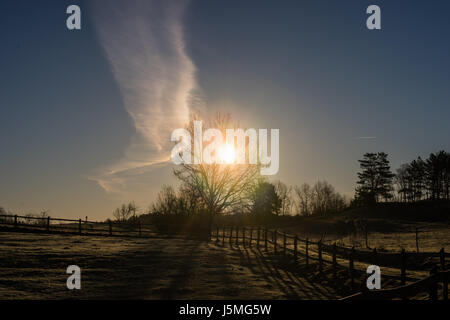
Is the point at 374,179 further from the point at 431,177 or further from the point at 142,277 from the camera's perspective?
the point at 142,277

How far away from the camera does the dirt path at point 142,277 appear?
12.8 meters

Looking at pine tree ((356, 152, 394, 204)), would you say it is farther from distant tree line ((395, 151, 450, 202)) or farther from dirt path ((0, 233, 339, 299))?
dirt path ((0, 233, 339, 299))

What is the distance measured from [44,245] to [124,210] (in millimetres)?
86715

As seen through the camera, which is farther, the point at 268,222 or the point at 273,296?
the point at 268,222

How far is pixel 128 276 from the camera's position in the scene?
52.7 feet

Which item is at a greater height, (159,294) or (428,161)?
(428,161)

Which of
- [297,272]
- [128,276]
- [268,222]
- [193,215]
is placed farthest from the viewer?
[268,222]

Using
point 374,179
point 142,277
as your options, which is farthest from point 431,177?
point 142,277

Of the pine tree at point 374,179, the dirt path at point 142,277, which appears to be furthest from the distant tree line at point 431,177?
the dirt path at point 142,277

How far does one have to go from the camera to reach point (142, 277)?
15945mm

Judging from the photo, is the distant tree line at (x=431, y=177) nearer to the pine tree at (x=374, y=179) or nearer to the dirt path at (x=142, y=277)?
the pine tree at (x=374, y=179)
